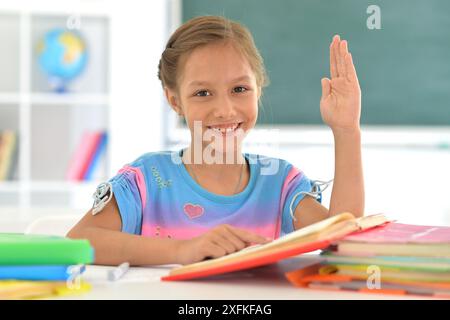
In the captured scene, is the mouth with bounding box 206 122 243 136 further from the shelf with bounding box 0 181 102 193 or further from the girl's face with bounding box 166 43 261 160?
the shelf with bounding box 0 181 102 193

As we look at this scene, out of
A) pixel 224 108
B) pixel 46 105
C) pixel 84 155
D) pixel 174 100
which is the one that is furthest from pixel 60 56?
pixel 224 108

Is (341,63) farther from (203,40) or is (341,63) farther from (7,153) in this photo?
(7,153)

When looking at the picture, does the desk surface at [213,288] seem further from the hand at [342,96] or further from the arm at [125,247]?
the hand at [342,96]

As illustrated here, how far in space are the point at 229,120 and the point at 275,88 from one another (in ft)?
10.4

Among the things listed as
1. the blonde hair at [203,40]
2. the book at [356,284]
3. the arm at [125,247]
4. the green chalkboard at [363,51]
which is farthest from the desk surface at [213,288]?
the green chalkboard at [363,51]

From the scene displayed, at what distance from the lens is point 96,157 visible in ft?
16.5

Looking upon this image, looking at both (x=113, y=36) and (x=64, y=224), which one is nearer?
(x=64, y=224)

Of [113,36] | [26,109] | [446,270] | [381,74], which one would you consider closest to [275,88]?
[381,74]

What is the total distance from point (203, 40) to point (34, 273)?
3.01ft

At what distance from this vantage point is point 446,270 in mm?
839

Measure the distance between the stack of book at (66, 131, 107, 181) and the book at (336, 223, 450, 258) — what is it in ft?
13.8

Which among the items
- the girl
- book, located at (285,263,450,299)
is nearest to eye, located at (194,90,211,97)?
the girl
